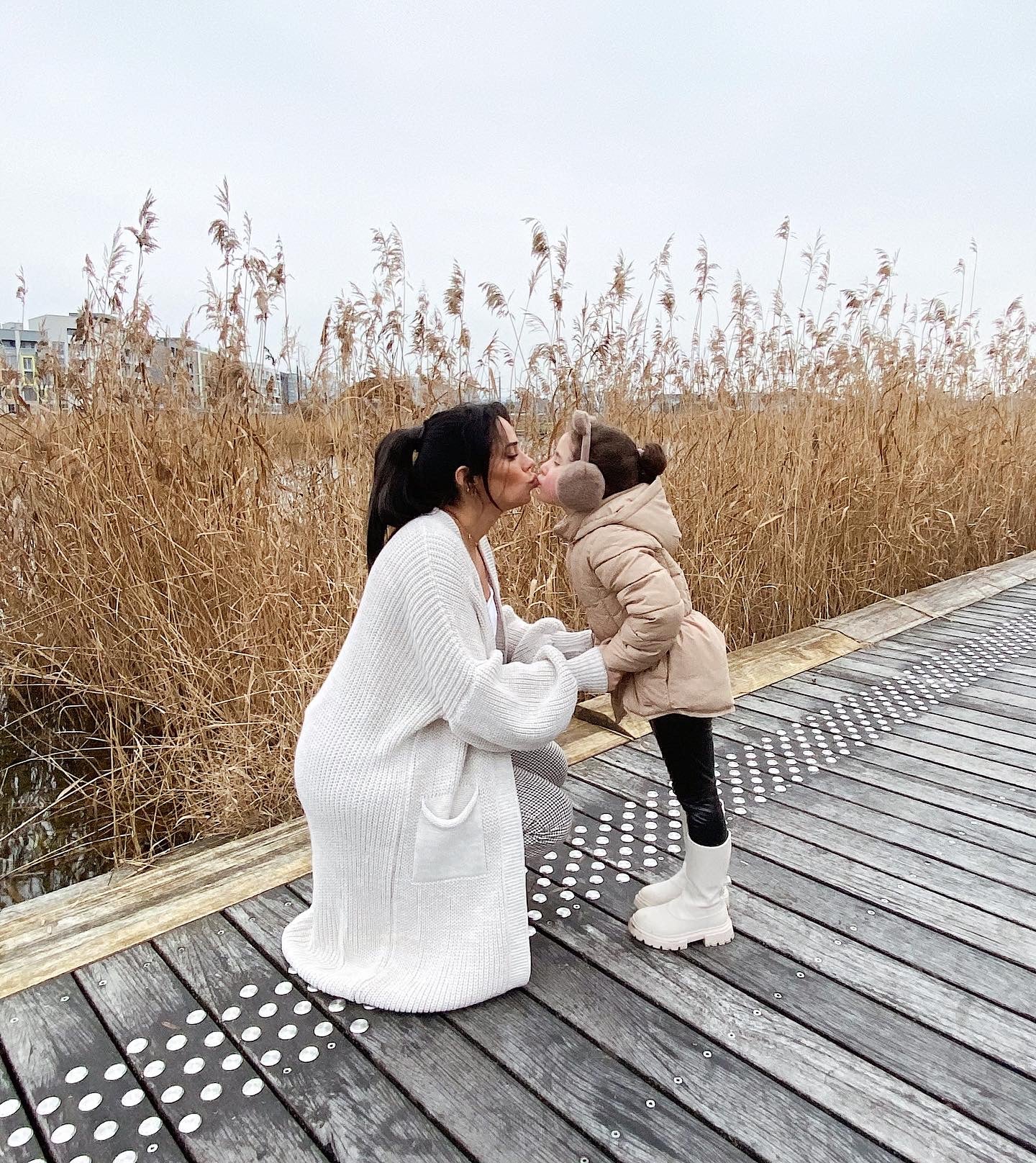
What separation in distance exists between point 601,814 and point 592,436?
0.92 meters

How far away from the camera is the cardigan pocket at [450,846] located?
124 centimetres

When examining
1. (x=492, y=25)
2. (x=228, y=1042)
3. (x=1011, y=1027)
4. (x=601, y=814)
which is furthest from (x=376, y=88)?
(x=1011, y=1027)

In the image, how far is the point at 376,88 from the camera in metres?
3.38

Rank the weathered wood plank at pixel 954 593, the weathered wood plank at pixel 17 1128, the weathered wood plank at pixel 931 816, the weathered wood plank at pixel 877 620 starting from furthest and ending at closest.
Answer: the weathered wood plank at pixel 954 593 < the weathered wood plank at pixel 877 620 < the weathered wood plank at pixel 931 816 < the weathered wood plank at pixel 17 1128

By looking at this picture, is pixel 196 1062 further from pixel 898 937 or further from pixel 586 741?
pixel 586 741

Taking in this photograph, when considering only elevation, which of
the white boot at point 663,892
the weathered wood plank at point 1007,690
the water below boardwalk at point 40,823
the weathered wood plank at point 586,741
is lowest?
the water below boardwalk at point 40,823

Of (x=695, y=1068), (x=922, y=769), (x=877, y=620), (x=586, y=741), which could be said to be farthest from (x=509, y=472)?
(x=877, y=620)

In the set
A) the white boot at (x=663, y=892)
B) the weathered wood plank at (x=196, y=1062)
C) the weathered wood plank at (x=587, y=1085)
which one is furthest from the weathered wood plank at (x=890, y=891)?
the weathered wood plank at (x=196, y=1062)

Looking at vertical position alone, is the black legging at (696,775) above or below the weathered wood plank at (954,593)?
A: above

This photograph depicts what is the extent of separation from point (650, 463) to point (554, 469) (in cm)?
16

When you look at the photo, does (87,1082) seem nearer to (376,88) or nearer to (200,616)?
(200,616)

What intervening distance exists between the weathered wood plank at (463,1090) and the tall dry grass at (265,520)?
86 centimetres

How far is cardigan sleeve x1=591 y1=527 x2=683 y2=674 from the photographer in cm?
125

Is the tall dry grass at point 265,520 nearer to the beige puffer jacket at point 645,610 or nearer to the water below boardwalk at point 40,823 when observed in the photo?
the water below boardwalk at point 40,823
